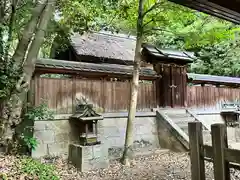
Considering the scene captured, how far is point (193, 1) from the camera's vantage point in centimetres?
239

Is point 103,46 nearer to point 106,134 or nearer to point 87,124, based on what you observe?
point 106,134

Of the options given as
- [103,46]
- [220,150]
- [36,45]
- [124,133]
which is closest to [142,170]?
[124,133]

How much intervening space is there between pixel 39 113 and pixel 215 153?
5676mm

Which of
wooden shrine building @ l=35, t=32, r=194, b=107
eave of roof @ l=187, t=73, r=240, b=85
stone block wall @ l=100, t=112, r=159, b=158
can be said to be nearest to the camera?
wooden shrine building @ l=35, t=32, r=194, b=107

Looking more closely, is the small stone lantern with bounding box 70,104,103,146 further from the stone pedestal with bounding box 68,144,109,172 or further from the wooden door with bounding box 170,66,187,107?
the wooden door with bounding box 170,66,187,107

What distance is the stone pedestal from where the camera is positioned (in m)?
7.31

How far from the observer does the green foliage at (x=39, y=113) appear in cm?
733

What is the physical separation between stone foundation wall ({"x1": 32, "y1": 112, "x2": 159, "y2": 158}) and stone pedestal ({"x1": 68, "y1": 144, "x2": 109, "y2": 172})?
1.12 ft

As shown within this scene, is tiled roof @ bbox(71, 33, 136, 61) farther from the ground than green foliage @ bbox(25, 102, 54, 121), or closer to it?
farther from the ground

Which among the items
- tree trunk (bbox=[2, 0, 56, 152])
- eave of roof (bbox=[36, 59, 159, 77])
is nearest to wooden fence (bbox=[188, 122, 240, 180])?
tree trunk (bbox=[2, 0, 56, 152])

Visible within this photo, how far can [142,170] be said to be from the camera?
7.23m

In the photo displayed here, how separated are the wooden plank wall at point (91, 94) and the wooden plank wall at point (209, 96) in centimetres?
250

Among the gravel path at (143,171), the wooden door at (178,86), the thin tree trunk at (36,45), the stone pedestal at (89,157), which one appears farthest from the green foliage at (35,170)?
the wooden door at (178,86)

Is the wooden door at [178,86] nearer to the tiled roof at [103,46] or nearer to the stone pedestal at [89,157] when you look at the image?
the tiled roof at [103,46]
